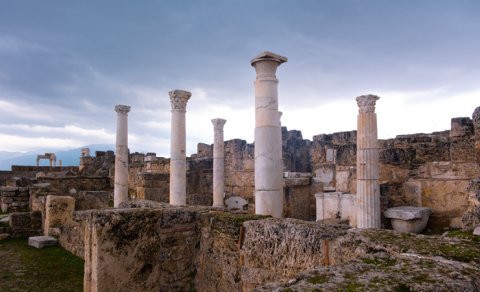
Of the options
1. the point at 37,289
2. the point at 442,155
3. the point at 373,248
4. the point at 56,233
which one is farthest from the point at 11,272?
the point at 442,155

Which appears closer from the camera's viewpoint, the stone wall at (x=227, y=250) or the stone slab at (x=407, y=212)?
the stone wall at (x=227, y=250)

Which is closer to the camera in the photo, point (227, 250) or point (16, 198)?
point (227, 250)

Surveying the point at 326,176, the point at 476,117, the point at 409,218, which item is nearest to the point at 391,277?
the point at 476,117

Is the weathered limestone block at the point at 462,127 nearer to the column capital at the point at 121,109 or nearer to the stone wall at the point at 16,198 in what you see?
the column capital at the point at 121,109

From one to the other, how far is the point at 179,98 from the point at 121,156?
5023 millimetres

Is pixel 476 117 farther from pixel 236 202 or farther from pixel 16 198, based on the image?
pixel 16 198

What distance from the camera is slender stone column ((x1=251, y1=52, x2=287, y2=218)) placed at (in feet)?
24.7

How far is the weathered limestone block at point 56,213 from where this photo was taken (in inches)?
372

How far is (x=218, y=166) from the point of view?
15391 mm

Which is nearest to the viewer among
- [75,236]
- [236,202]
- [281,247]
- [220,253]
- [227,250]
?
[281,247]

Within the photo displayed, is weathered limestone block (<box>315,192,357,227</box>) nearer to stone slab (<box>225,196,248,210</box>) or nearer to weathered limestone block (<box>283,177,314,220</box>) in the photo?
weathered limestone block (<box>283,177,314,220</box>)

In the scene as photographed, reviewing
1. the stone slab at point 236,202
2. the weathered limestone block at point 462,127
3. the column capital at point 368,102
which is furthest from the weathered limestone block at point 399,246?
the stone slab at point 236,202

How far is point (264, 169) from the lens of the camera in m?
7.56

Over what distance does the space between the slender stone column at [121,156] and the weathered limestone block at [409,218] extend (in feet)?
33.3
